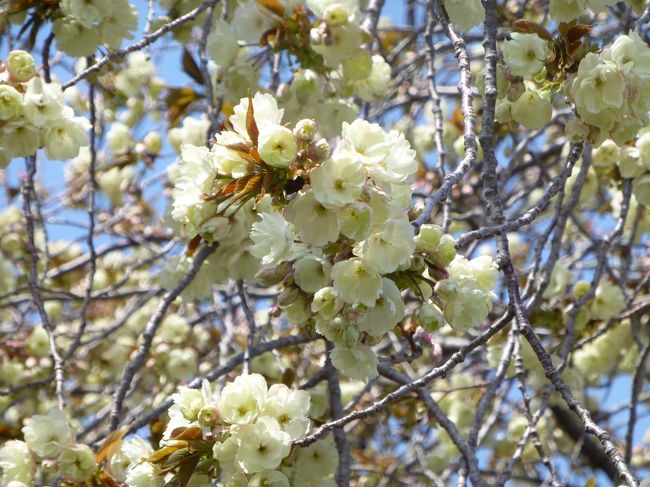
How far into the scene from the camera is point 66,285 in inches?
201

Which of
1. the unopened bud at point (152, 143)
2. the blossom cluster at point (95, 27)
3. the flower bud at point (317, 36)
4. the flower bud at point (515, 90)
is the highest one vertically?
the unopened bud at point (152, 143)

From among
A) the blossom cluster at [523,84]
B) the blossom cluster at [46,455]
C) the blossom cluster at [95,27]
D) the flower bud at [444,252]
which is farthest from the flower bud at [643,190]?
the blossom cluster at [46,455]

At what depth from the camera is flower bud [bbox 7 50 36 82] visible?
2.12 meters

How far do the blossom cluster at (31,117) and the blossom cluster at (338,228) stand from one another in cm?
56

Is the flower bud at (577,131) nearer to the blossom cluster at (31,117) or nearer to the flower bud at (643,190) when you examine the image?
the flower bud at (643,190)

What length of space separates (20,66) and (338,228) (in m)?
1.07

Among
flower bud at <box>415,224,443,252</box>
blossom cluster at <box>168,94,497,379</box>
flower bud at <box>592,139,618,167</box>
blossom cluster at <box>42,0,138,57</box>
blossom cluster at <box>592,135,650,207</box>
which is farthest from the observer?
flower bud at <box>592,139,618,167</box>

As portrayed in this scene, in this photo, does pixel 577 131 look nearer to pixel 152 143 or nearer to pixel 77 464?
pixel 77 464

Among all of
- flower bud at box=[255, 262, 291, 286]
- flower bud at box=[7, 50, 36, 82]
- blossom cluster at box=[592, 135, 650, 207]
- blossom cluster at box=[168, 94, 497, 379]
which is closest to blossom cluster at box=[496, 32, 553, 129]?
blossom cluster at box=[168, 94, 497, 379]

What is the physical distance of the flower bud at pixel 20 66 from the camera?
2.12 m

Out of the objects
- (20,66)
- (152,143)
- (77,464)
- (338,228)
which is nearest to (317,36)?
(20,66)

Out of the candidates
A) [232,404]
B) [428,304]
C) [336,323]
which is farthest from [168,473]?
[428,304]

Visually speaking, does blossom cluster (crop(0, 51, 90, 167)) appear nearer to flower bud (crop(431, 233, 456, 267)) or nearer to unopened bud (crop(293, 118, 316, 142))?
unopened bud (crop(293, 118, 316, 142))

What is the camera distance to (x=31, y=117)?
2.08 meters
